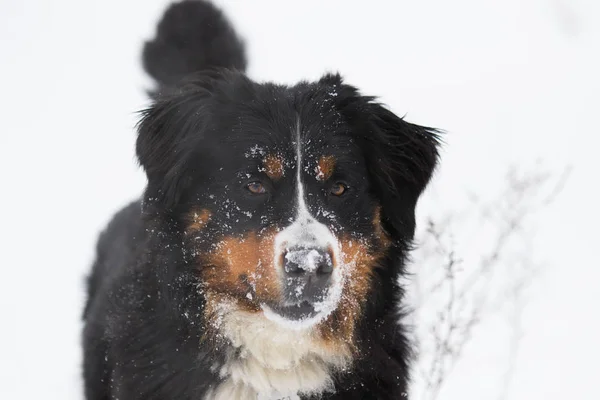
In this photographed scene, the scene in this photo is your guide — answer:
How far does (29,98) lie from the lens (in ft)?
37.2

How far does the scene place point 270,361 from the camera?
3180 millimetres

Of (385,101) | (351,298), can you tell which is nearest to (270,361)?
(351,298)

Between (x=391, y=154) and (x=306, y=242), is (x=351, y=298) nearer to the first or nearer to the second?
(x=306, y=242)

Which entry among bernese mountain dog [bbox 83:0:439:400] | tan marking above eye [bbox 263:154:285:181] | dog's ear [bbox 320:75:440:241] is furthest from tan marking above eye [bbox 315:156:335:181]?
dog's ear [bbox 320:75:440:241]

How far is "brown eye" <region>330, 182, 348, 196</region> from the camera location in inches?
127

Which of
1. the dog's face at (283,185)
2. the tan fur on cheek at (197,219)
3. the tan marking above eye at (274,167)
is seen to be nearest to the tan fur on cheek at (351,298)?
the dog's face at (283,185)

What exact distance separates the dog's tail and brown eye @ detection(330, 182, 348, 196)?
192cm

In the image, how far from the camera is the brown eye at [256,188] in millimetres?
3135

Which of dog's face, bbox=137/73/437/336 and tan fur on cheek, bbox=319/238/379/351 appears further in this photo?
tan fur on cheek, bbox=319/238/379/351

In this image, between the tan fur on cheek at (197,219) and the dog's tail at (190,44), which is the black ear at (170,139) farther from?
the dog's tail at (190,44)

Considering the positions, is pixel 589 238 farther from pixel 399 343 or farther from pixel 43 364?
pixel 43 364

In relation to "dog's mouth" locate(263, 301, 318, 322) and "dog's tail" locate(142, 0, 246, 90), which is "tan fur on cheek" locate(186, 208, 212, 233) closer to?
"dog's mouth" locate(263, 301, 318, 322)

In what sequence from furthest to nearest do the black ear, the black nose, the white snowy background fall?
the white snowy background, the black ear, the black nose

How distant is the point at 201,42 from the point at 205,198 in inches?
80.4
